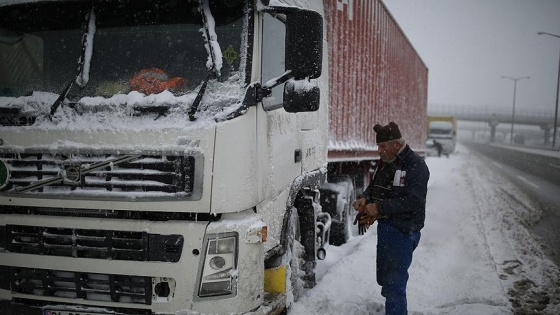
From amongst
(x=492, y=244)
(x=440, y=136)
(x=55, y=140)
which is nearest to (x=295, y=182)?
(x=55, y=140)

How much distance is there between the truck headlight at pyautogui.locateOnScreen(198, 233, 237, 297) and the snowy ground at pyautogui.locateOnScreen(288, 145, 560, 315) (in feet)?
4.81

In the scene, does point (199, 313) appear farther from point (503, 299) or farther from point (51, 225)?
point (503, 299)

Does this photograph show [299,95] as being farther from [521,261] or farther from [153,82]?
[521,261]

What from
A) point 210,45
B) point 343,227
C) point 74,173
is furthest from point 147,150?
point 343,227

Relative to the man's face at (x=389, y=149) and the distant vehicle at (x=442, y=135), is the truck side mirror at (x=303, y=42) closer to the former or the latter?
the man's face at (x=389, y=149)

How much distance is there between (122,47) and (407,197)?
2394mm

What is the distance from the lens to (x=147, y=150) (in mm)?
2564

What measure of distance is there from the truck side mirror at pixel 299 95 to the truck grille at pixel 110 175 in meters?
0.74

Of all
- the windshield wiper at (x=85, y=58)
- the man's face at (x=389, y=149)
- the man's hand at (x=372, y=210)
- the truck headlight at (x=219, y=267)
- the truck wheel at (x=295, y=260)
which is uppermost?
the windshield wiper at (x=85, y=58)

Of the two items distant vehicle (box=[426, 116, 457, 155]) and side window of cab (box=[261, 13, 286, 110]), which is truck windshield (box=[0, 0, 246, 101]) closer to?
side window of cab (box=[261, 13, 286, 110])

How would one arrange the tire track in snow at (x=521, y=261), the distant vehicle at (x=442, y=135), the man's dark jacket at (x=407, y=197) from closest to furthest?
the man's dark jacket at (x=407, y=197), the tire track in snow at (x=521, y=261), the distant vehicle at (x=442, y=135)

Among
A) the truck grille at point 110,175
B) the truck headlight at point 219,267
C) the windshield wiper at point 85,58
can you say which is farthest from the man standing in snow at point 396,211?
the windshield wiper at point 85,58

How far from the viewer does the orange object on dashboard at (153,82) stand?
278cm

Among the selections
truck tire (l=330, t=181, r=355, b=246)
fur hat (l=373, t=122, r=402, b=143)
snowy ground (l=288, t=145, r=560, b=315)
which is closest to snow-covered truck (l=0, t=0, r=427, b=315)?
fur hat (l=373, t=122, r=402, b=143)
